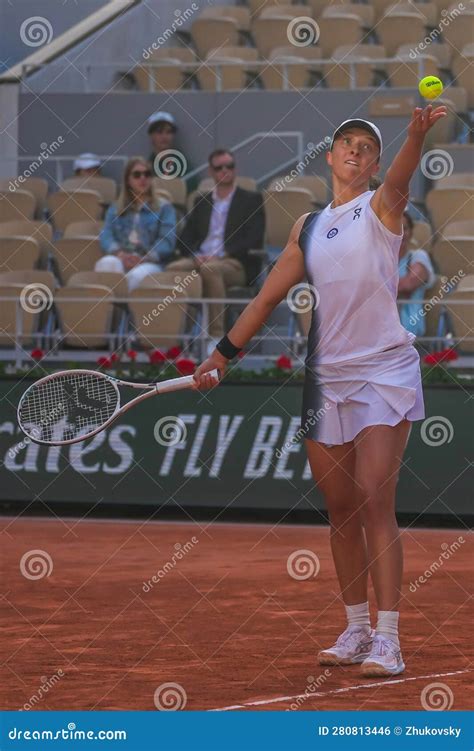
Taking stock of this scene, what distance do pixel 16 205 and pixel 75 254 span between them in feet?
3.52

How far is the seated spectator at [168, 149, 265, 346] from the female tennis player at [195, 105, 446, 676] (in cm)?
641

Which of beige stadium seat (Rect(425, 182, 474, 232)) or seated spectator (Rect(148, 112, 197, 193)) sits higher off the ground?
beige stadium seat (Rect(425, 182, 474, 232))

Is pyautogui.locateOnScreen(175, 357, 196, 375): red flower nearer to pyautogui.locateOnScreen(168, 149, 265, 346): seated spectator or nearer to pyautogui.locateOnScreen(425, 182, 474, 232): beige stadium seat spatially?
pyautogui.locateOnScreen(168, 149, 265, 346): seated spectator

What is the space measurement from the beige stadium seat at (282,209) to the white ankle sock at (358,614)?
727 centimetres

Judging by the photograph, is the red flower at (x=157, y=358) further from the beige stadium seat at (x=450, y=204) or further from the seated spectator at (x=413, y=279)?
the beige stadium seat at (x=450, y=204)

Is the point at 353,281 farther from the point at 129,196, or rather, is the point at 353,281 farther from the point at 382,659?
the point at 129,196

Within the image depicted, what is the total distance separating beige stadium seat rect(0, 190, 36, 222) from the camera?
13539 millimetres

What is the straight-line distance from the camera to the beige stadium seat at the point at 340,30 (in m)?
15.2

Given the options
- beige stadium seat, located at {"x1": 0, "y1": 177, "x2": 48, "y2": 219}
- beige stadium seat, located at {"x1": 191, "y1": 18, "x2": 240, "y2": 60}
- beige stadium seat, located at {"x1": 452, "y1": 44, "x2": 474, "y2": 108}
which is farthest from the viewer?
beige stadium seat, located at {"x1": 191, "y1": 18, "x2": 240, "y2": 60}

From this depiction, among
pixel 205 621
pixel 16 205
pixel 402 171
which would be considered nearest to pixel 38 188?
Result: pixel 16 205

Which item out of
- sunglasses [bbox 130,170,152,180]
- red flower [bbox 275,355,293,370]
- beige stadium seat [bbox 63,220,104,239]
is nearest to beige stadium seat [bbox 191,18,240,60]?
beige stadium seat [bbox 63,220,104,239]

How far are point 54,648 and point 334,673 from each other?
1.25 m

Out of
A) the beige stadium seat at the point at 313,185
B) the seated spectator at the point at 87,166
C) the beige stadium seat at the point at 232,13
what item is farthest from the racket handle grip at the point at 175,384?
the beige stadium seat at the point at 232,13

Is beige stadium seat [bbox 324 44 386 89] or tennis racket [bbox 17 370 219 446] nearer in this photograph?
tennis racket [bbox 17 370 219 446]
